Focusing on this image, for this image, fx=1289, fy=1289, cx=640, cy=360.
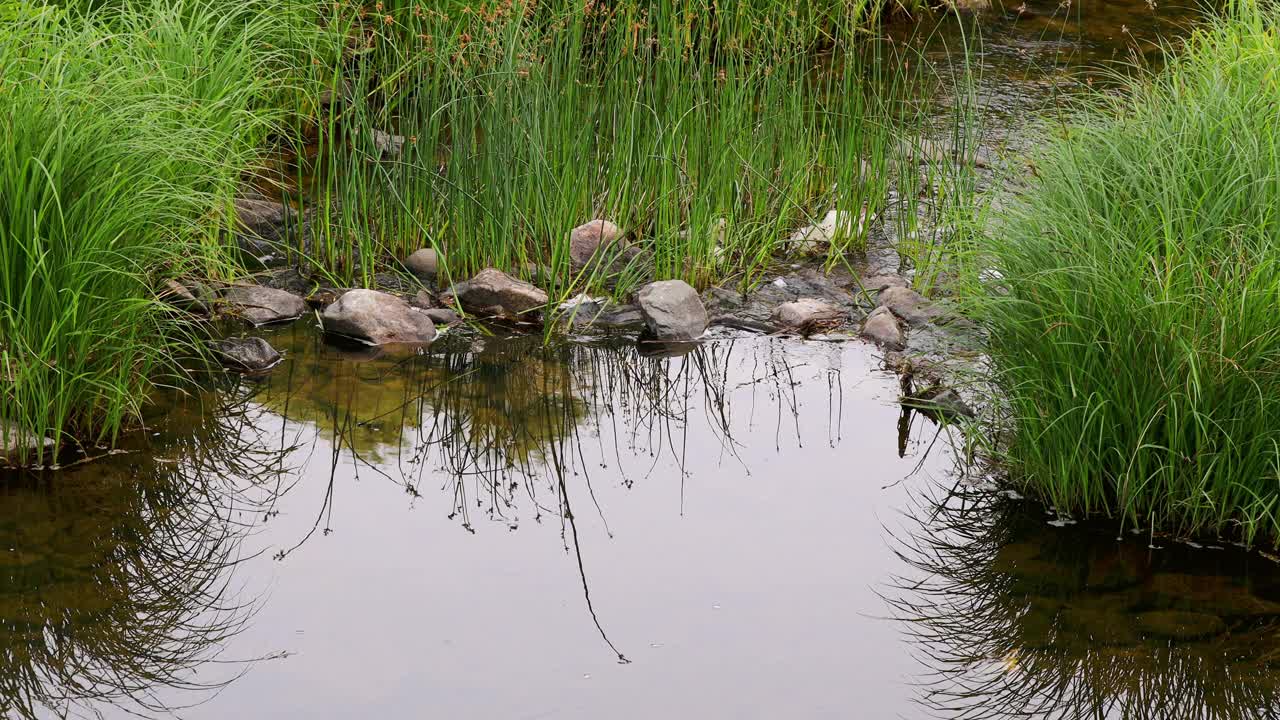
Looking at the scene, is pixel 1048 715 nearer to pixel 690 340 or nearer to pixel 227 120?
pixel 690 340

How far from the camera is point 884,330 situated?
4.84m

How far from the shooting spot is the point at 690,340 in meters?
4.87

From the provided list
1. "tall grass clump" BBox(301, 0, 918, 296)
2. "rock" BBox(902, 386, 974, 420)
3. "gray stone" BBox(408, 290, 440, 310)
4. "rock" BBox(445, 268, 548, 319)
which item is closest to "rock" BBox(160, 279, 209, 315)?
"tall grass clump" BBox(301, 0, 918, 296)

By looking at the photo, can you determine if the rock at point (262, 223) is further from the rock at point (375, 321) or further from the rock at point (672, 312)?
the rock at point (672, 312)

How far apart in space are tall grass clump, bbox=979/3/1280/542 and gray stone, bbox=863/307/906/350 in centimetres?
100

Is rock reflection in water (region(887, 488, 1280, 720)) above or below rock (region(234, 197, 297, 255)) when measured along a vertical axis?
below

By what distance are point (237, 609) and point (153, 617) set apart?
19 centimetres

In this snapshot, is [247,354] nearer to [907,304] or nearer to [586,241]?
[586,241]

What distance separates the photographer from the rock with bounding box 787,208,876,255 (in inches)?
219

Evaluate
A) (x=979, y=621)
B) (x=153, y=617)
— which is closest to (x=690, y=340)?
(x=979, y=621)

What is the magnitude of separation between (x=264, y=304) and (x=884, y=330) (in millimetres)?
2347

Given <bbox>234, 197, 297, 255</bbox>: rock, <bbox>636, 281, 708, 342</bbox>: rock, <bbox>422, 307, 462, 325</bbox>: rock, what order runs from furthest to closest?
<bbox>234, 197, 297, 255</bbox>: rock → <bbox>422, 307, 462, 325</bbox>: rock → <bbox>636, 281, 708, 342</bbox>: rock

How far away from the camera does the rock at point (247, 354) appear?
445 centimetres

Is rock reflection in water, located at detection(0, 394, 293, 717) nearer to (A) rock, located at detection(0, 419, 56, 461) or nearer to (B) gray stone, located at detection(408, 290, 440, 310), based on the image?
(A) rock, located at detection(0, 419, 56, 461)
